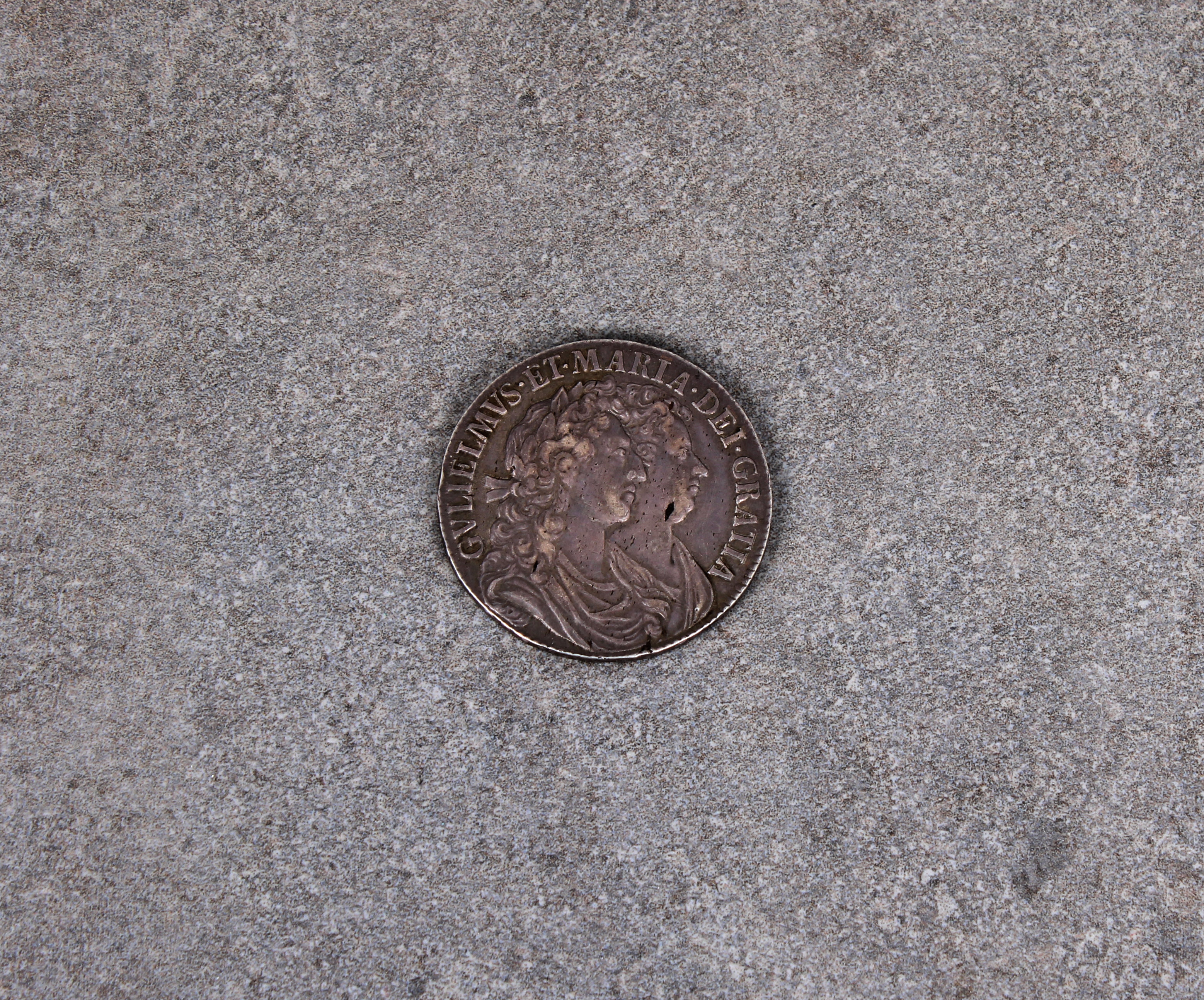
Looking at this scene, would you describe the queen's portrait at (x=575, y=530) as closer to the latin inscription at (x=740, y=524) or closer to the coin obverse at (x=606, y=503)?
the coin obverse at (x=606, y=503)

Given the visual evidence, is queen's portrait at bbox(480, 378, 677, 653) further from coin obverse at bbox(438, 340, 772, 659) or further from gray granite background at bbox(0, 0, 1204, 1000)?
gray granite background at bbox(0, 0, 1204, 1000)

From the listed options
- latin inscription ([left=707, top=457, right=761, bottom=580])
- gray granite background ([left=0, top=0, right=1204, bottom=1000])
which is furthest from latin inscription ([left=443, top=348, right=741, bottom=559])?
gray granite background ([left=0, top=0, right=1204, bottom=1000])

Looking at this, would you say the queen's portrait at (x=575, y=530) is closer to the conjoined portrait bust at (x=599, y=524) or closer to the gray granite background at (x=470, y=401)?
the conjoined portrait bust at (x=599, y=524)

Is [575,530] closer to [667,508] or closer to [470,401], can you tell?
[667,508]

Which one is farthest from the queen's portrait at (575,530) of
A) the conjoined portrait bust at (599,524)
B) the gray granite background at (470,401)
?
the gray granite background at (470,401)
